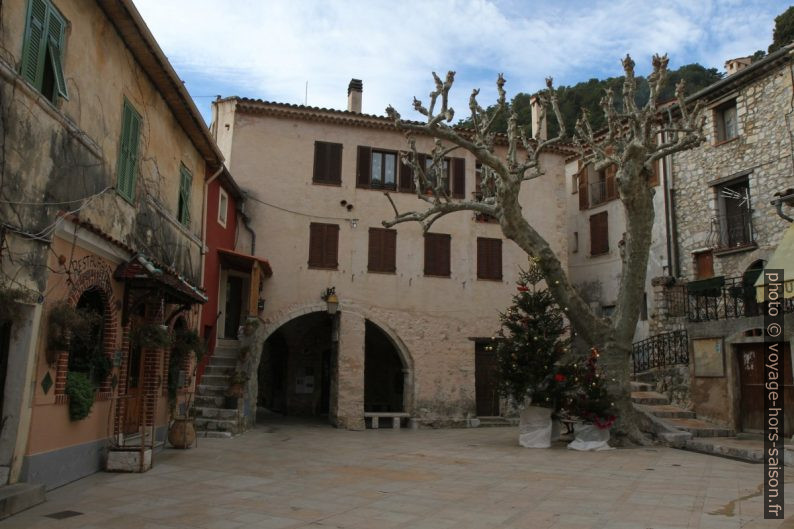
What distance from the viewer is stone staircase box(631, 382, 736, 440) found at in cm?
1313

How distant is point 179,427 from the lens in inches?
468

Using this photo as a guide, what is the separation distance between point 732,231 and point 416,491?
14.9 m

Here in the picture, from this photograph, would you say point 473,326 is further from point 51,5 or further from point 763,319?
point 51,5

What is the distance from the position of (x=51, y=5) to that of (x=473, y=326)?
14909 millimetres

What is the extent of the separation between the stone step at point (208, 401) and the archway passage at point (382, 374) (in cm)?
782

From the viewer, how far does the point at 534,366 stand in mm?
12992

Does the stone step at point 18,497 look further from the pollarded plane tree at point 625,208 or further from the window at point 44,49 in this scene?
the pollarded plane tree at point 625,208

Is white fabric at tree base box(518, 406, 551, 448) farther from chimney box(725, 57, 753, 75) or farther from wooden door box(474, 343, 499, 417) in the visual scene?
chimney box(725, 57, 753, 75)

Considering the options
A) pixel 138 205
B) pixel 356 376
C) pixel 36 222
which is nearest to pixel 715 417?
pixel 356 376

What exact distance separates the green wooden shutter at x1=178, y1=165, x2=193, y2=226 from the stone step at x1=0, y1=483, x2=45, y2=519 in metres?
7.24

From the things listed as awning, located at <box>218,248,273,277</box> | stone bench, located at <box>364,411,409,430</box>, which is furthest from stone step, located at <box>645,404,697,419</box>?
awning, located at <box>218,248,273,277</box>

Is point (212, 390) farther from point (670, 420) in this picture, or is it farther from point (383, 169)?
point (670, 420)

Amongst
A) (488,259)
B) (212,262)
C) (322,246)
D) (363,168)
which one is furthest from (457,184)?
(212,262)

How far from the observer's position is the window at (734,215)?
60.0 feet
